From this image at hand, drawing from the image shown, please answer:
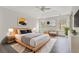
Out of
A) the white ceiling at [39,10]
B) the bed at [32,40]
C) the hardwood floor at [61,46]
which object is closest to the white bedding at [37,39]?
the bed at [32,40]

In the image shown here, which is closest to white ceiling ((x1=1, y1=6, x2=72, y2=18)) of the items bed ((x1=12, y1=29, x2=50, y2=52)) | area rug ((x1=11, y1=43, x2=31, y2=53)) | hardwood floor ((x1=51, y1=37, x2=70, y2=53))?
bed ((x1=12, y1=29, x2=50, y2=52))

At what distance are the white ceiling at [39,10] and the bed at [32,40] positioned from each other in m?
0.48

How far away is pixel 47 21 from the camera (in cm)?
252

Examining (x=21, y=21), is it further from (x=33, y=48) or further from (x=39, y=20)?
(x=33, y=48)

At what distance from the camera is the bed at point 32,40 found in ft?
7.69

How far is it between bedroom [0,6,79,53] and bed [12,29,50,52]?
3.0 inches

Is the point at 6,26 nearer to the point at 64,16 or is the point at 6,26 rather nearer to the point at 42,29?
the point at 42,29

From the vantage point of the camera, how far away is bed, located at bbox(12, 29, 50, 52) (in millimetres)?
2344

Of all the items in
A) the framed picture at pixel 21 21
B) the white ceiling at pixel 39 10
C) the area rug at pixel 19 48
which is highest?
the white ceiling at pixel 39 10

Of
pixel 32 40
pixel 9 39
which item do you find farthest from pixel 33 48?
pixel 9 39

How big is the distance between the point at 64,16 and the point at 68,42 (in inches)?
24.3

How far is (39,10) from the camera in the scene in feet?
7.93

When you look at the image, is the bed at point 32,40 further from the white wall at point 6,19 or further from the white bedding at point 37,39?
the white wall at point 6,19
